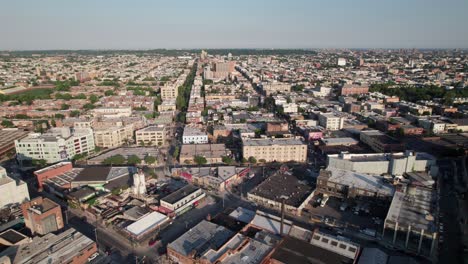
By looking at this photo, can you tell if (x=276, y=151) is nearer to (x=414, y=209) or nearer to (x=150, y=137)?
(x=414, y=209)

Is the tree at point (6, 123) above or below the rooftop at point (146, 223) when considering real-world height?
above

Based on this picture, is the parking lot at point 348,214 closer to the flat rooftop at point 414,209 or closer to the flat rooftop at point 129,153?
the flat rooftop at point 414,209

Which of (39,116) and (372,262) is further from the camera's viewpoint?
(39,116)

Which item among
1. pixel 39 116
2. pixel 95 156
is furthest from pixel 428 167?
pixel 39 116

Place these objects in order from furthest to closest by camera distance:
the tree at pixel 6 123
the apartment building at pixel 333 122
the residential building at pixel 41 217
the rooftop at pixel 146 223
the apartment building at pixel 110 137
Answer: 1. the tree at pixel 6 123
2. the apartment building at pixel 333 122
3. the apartment building at pixel 110 137
4. the rooftop at pixel 146 223
5. the residential building at pixel 41 217

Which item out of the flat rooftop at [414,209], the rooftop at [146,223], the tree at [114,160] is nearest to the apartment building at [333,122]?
the flat rooftop at [414,209]

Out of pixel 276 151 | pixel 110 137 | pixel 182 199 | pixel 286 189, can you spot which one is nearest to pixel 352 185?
pixel 286 189

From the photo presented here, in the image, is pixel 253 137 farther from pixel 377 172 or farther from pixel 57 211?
pixel 57 211
